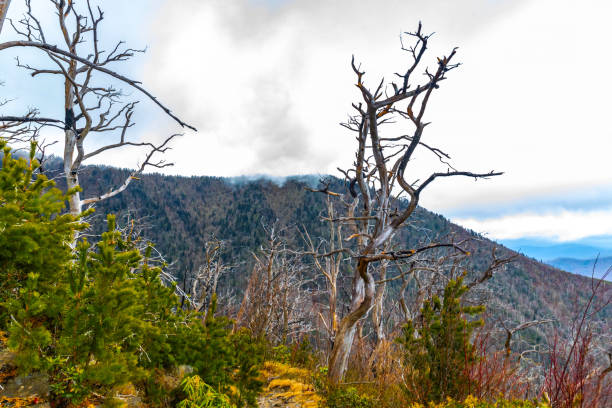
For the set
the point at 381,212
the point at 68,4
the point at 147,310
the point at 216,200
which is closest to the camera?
the point at 147,310

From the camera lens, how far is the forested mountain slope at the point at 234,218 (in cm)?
8656

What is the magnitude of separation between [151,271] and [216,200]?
156419mm

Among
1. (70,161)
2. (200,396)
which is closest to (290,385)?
(200,396)

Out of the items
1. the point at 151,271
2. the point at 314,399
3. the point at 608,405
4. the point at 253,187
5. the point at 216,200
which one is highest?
the point at 253,187

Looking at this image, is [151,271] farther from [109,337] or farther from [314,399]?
[314,399]

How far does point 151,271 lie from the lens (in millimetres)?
3814

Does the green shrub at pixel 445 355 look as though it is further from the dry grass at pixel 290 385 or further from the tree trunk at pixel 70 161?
the tree trunk at pixel 70 161

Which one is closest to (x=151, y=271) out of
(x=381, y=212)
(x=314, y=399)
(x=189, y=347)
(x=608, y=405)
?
(x=189, y=347)

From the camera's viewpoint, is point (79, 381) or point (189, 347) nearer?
point (79, 381)

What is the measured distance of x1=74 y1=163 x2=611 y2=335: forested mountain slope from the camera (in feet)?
284

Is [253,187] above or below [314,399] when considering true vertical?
above

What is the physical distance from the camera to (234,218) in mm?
133375

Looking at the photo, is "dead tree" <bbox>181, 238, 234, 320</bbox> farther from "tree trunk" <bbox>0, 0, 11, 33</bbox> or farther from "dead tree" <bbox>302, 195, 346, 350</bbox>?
"tree trunk" <bbox>0, 0, 11, 33</bbox>

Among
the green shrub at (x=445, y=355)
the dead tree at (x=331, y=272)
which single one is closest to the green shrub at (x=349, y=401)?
the green shrub at (x=445, y=355)
